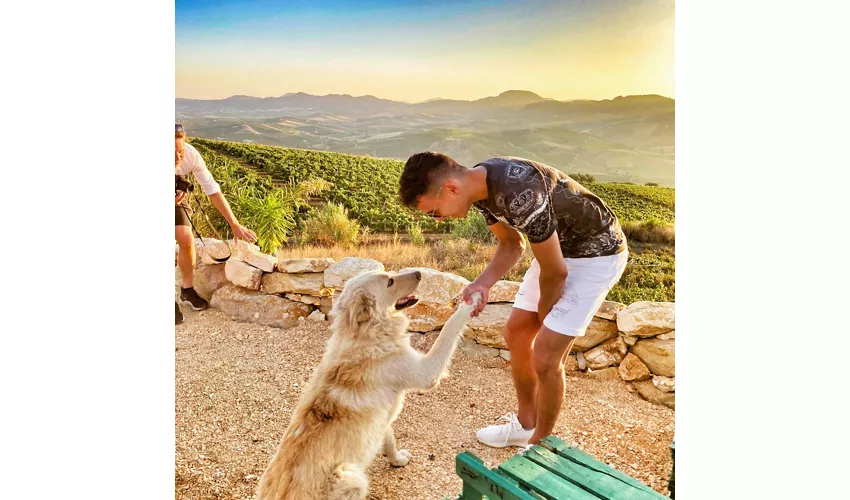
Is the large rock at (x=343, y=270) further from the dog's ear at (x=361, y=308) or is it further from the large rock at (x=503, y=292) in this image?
the dog's ear at (x=361, y=308)

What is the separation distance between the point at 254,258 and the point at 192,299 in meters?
0.55

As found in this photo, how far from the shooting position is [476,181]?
6.40 ft

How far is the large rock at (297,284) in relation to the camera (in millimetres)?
4215

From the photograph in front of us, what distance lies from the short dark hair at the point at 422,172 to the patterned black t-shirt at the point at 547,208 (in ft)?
0.57

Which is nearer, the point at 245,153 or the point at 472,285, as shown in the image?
the point at 472,285

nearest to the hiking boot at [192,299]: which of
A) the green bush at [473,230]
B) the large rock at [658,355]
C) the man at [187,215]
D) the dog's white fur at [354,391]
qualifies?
the man at [187,215]
